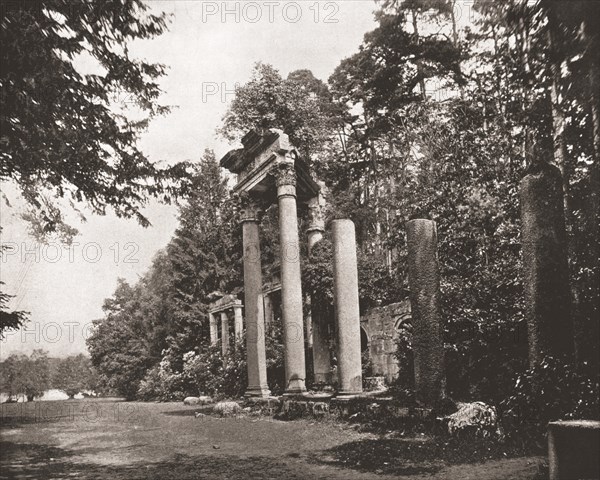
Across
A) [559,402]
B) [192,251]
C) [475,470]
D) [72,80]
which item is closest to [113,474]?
[475,470]

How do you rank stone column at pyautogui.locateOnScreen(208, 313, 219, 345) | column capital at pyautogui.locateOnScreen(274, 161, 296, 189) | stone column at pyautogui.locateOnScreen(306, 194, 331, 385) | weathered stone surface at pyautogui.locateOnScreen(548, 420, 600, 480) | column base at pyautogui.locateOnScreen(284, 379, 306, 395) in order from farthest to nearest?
stone column at pyautogui.locateOnScreen(208, 313, 219, 345)
stone column at pyautogui.locateOnScreen(306, 194, 331, 385)
column capital at pyautogui.locateOnScreen(274, 161, 296, 189)
column base at pyautogui.locateOnScreen(284, 379, 306, 395)
weathered stone surface at pyautogui.locateOnScreen(548, 420, 600, 480)

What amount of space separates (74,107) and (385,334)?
12.4 meters

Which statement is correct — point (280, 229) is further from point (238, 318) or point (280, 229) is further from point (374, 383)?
point (238, 318)

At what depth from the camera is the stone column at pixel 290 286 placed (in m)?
13.1

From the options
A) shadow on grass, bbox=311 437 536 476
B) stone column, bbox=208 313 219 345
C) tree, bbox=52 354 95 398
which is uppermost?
stone column, bbox=208 313 219 345

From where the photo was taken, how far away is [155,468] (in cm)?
682

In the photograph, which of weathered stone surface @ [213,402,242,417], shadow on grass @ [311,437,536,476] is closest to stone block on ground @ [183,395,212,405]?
weathered stone surface @ [213,402,242,417]

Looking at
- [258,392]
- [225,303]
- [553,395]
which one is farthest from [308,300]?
[553,395]

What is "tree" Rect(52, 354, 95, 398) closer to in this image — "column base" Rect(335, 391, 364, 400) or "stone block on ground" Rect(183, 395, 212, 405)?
"stone block on ground" Rect(183, 395, 212, 405)

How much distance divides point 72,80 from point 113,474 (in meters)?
4.70

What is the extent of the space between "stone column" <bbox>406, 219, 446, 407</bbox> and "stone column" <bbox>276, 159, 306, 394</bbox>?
4.77 meters

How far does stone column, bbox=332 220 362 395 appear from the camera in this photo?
1142 centimetres

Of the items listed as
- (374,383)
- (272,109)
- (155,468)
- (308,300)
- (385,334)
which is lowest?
(374,383)

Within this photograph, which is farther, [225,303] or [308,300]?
[225,303]
